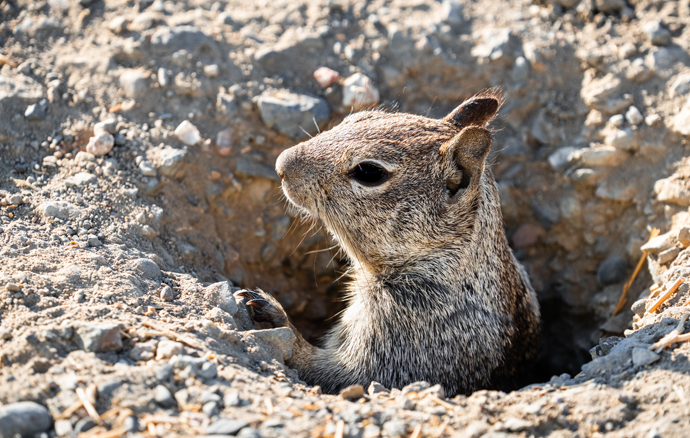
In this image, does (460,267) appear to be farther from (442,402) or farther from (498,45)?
(498,45)

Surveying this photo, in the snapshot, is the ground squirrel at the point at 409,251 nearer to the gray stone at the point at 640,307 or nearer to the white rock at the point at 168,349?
the gray stone at the point at 640,307

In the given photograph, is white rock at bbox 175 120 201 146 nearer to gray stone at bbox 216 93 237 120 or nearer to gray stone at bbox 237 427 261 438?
gray stone at bbox 216 93 237 120

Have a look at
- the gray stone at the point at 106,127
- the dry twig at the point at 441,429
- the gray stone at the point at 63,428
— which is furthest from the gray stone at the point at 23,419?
the gray stone at the point at 106,127

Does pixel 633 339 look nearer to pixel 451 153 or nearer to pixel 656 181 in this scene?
pixel 451 153

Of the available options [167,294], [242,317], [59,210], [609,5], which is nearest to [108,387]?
[167,294]

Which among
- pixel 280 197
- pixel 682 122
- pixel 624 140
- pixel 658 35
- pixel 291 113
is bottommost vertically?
pixel 280 197

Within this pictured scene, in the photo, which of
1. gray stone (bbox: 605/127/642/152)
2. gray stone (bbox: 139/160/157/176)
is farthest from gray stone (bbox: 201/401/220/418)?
gray stone (bbox: 605/127/642/152)
